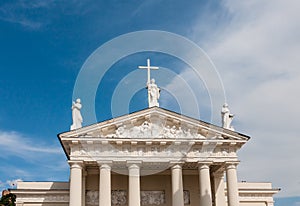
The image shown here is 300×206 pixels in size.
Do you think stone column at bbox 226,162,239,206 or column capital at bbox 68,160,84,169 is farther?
stone column at bbox 226,162,239,206

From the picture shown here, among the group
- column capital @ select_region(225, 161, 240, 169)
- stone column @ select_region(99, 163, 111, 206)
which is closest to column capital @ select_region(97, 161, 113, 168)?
stone column @ select_region(99, 163, 111, 206)

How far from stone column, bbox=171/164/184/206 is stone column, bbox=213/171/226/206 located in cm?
371

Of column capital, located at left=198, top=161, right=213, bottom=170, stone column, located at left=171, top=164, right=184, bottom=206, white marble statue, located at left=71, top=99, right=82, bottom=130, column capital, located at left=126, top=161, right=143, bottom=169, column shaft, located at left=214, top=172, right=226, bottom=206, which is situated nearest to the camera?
stone column, located at left=171, top=164, right=184, bottom=206

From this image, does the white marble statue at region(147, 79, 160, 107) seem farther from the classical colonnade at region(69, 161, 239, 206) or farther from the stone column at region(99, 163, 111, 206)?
the stone column at region(99, 163, 111, 206)

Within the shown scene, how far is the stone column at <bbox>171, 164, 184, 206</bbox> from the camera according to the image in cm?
2411

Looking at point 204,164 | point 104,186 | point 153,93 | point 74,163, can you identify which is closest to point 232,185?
point 204,164

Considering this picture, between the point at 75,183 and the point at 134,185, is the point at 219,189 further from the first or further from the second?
the point at 75,183

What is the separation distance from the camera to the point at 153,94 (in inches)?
1068

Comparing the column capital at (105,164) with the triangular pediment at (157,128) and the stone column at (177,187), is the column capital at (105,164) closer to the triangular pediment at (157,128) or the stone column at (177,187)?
the triangular pediment at (157,128)

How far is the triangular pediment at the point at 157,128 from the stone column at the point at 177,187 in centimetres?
192

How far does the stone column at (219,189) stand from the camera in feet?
88.1

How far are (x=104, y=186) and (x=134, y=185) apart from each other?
1.68 metres

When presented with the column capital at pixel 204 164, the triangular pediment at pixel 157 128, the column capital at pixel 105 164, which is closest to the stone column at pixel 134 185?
the column capital at pixel 105 164

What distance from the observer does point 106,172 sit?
24.2m
